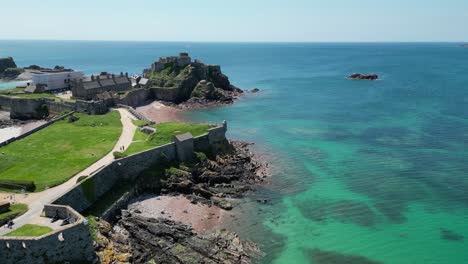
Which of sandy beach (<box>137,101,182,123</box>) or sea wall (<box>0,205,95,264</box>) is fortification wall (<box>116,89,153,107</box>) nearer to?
sandy beach (<box>137,101,182,123</box>)

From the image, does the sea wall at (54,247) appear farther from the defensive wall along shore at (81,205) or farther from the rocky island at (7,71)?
the rocky island at (7,71)

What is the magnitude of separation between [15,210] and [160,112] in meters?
54.7

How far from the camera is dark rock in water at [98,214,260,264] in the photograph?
3098 cm

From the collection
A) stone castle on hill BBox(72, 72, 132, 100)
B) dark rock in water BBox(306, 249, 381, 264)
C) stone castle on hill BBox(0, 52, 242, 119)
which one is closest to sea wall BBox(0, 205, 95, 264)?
dark rock in water BBox(306, 249, 381, 264)

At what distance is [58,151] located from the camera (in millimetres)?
44844

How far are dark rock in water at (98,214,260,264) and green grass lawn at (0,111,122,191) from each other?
803cm

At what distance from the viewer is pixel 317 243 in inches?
1350

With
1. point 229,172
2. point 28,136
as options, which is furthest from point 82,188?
point 28,136

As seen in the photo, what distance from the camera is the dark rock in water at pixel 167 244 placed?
31.0m

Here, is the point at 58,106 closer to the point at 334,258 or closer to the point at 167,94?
the point at 167,94

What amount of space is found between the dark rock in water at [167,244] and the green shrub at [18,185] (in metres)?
7.91

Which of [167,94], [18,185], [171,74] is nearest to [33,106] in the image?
[167,94]

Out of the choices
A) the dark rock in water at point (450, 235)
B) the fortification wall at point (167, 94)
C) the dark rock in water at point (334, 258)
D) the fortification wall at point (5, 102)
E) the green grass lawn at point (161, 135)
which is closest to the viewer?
the dark rock in water at point (334, 258)

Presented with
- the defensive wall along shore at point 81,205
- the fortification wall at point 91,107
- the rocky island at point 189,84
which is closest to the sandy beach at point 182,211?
the defensive wall along shore at point 81,205
